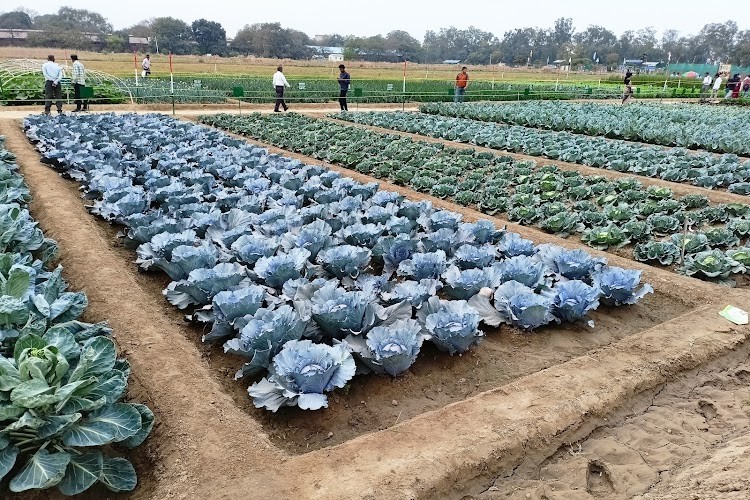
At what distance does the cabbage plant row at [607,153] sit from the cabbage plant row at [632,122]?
1.18 meters

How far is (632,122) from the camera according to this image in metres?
16.5

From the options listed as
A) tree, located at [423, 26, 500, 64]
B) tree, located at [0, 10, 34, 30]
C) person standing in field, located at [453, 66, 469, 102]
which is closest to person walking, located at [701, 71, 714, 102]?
person standing in field, located at [453, 66, 469, 102]

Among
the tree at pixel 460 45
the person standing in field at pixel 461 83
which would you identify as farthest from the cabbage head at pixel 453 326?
the tree at pixel 460 45

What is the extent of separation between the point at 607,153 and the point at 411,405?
32.9 feet

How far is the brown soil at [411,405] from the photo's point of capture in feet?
9.36

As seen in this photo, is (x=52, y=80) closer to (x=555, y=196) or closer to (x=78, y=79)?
(x=78, y=79)

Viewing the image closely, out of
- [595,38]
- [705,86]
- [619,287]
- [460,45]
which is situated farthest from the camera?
[595,38]

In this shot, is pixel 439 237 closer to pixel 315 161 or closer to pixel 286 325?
pixel 286 325

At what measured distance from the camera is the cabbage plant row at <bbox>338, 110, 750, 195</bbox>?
32.6 ft

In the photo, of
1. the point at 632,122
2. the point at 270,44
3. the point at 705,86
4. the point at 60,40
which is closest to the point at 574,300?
the point at 632,122

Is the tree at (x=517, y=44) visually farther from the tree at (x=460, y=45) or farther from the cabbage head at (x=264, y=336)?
the cabbage head at (x=264, y=336)

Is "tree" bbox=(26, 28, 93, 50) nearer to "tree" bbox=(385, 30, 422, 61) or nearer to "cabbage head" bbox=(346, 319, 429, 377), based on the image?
"tree" bbox=(385, 30, 422, 61)

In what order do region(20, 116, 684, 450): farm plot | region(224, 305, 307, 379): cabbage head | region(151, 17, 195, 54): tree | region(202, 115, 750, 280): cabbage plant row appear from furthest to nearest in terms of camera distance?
region(151, 17, 195, 54): tree, region(202, 115, 750, 280): cabbage plant row, region(20, 116, 684, 450): farm plot, region(224, 305, 307, 379): cabbage head

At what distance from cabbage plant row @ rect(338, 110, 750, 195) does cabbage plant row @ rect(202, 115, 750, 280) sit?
1195 mm
